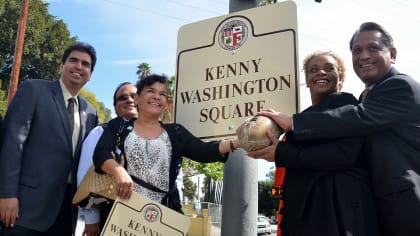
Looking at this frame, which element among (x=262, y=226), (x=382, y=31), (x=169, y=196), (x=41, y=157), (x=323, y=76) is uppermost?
(x=382, y=31)

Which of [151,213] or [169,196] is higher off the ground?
[169,196]

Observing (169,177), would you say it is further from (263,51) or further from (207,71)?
(263,51)

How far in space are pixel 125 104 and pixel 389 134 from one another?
7.66 ft

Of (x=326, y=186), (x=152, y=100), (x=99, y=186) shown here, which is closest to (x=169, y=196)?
(x=99, y=186)

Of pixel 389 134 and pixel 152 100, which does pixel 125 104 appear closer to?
pixel 152 100

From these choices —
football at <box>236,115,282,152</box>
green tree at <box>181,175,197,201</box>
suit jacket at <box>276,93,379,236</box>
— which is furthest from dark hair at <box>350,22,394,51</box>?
green tree at <box>181,175,197,201</box>

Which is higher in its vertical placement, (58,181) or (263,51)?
(263,51)

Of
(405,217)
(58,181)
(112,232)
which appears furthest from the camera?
(58,181)

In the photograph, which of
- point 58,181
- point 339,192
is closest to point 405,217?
point 339,192

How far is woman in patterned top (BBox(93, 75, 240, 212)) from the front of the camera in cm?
260

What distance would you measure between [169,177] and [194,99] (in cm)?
65

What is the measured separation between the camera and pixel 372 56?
7.82 feet

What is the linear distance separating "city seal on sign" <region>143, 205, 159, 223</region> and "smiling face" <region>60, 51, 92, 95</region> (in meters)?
1.32

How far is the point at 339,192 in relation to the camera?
203 cm
